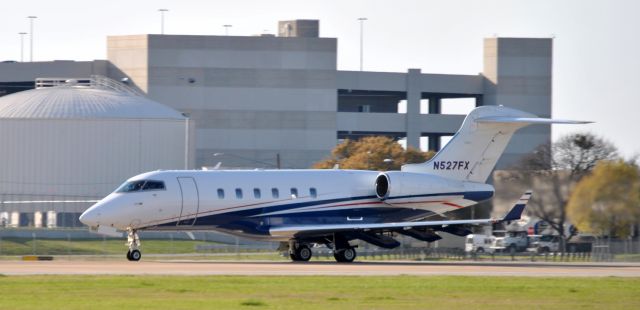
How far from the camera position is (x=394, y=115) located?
11494 cm

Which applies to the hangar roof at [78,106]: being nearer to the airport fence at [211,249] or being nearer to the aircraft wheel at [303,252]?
the airport fence at [211,249]

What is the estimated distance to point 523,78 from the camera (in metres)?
115

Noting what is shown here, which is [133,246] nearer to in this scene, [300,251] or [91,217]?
[91,217]

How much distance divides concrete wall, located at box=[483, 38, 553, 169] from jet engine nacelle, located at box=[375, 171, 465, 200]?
220 feet

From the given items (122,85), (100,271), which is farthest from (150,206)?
(122,85)

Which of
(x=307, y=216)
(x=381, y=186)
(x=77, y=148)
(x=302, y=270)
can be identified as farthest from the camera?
(x=77, y=148)

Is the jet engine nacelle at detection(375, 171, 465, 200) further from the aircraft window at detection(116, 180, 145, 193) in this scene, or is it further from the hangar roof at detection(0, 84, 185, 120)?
the hangar roof at detection(0, 84, 185, 120)

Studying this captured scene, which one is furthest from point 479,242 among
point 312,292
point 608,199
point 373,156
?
point 312,292

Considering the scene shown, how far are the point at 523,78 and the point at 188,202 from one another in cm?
7439

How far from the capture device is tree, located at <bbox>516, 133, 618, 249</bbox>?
59.5m

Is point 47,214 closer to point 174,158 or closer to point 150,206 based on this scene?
point 174,158

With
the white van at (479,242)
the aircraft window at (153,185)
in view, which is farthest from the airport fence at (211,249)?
the white van at (479,242)

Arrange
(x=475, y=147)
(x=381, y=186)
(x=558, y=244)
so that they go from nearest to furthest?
1. (x=381, y=186)
2. (x=475, y=147)
3. (x=558, y=244)

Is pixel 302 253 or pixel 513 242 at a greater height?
pixel 302 253
